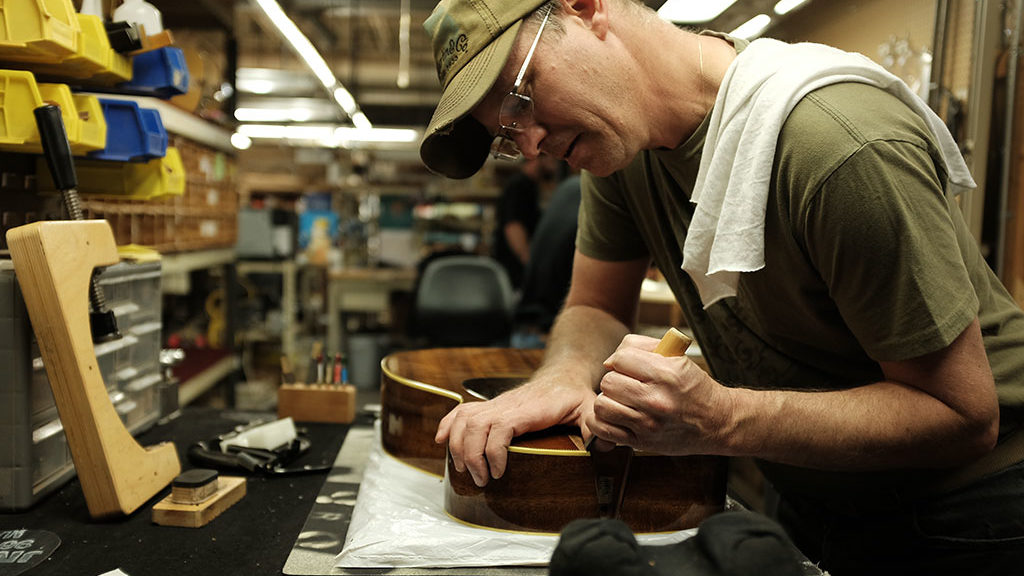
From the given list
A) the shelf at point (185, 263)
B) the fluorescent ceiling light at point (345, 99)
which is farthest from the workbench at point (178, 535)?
the fluorescent ceiling light at point (345, 99)

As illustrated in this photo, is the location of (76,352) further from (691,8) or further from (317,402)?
(691,8)

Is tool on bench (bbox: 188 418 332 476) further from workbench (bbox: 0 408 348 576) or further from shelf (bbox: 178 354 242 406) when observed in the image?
shelf (bbox: 178 354 242 406)

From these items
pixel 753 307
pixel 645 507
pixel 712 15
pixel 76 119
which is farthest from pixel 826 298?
pixel 712 15

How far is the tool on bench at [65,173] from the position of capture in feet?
3.26

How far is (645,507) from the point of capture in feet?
3.00

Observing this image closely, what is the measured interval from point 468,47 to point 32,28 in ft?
2.02

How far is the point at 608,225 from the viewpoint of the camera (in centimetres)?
141

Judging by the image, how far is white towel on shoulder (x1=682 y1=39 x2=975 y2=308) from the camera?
87 cm

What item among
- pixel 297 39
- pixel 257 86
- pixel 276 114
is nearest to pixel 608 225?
pixel 297 39

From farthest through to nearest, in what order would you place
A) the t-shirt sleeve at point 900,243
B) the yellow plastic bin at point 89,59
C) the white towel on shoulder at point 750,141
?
the yellow plastic bin at point 89,59
the white towel on shoulder at point 750,141
the t-shirt sleeve at point 900,243

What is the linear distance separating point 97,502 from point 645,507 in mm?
730

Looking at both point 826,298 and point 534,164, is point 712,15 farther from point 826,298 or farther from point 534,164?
point 534,164

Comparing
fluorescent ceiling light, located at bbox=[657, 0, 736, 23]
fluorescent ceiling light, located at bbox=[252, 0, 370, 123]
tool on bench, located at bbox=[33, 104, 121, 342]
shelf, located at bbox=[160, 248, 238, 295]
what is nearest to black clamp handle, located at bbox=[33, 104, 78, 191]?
tool on bench, located at bbox=[33, 104, 121, 342]

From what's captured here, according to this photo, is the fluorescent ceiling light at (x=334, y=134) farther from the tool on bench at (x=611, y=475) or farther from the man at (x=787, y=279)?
the tool on bench at (x=611, y=475)
